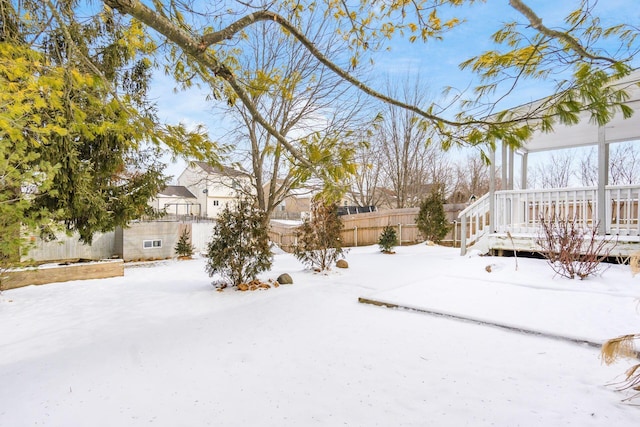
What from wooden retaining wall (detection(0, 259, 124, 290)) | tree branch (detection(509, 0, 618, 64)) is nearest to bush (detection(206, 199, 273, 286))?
wooden retaining wall (detection(0, 259, 124, 290))

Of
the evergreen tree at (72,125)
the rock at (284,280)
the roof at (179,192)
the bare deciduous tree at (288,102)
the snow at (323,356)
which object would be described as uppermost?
the bare deciduous tree at (288,102)

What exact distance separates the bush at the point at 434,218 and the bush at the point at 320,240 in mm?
4556

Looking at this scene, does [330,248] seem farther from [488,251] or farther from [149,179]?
[149,179]

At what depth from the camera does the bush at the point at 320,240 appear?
743 centimetres

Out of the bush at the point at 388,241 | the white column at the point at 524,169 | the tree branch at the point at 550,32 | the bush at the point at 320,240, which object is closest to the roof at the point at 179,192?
the bush at the point at 388,241

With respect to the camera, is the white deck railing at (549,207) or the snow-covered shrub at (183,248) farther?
the snow-covered shrub at (183,248)

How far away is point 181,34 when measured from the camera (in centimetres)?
232

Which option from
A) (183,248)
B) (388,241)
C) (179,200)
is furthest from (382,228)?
(179,200)

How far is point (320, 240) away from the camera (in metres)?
7.52

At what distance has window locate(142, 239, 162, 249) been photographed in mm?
10609

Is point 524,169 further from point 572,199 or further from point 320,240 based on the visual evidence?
point 320,240

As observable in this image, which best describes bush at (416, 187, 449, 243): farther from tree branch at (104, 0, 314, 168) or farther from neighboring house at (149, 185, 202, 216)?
neighboring house at (149, 185, 202, 216)

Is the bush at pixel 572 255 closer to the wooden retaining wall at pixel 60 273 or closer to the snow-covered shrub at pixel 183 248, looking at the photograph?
the wooden retaining wall at pixel 60 273

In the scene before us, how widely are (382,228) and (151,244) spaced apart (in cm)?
822
